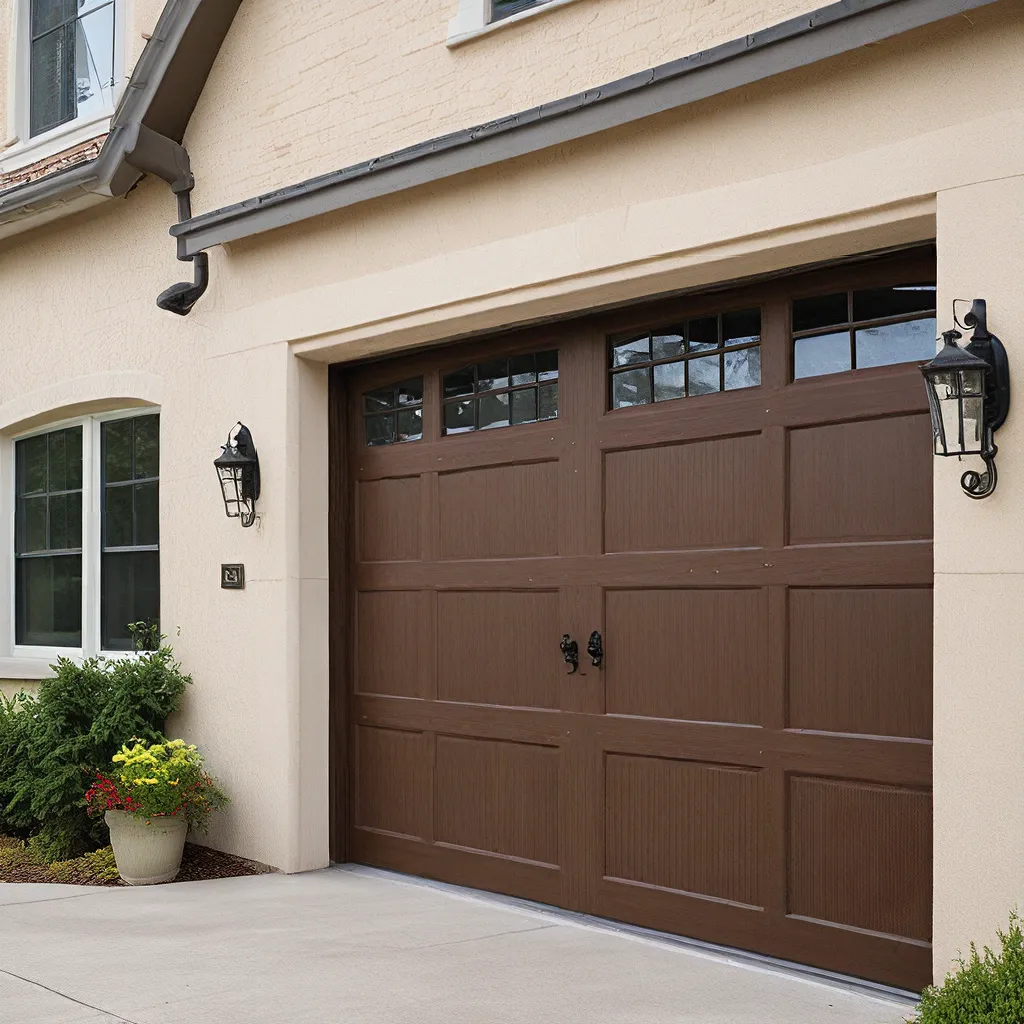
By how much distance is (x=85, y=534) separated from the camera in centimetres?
872

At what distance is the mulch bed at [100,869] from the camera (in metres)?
7.07

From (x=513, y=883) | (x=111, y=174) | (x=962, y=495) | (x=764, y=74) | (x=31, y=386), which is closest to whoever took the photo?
(x=962, y=495)

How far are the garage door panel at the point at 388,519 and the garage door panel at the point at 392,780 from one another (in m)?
0.96

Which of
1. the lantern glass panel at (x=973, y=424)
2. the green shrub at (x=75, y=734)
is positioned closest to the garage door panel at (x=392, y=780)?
the green shrub at (x=75, y=734)

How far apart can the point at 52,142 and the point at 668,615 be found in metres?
5.84

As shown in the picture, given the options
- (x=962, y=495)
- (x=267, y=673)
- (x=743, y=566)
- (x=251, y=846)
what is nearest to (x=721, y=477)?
(x=743, y=566)

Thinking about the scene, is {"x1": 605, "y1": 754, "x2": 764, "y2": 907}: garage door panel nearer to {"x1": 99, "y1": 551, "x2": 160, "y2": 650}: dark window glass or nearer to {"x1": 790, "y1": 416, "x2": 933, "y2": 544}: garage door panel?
{"x1": 790, "y1": 416, "x2": 933, "y2": 544}: garage door panel

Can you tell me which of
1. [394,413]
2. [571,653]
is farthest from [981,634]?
[394,413]

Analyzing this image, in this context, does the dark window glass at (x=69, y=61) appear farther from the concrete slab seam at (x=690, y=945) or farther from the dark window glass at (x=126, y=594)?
the concrete slab seam at (x=690, y=945)

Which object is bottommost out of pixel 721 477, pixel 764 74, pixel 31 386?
pixel 721 477

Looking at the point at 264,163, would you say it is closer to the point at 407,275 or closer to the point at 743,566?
the point at 407,275

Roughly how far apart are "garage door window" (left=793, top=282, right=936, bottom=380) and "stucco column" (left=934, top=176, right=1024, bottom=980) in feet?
1.39

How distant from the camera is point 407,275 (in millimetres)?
6500

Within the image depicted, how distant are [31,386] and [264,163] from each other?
2808mm
